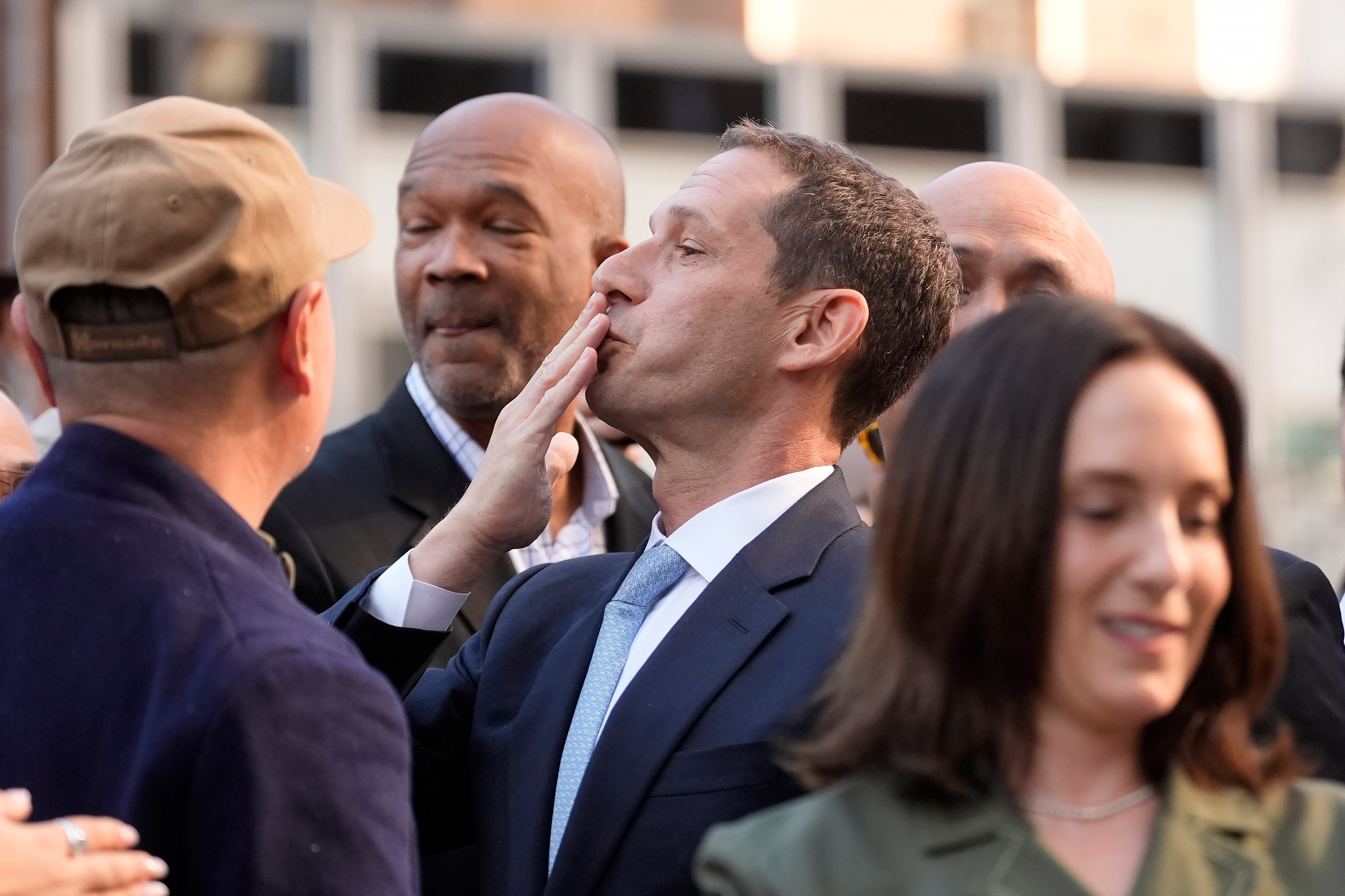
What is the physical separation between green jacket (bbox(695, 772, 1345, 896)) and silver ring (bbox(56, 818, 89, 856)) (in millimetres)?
693

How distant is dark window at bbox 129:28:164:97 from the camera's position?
1184 cm

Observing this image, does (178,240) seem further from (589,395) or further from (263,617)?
(589,395)

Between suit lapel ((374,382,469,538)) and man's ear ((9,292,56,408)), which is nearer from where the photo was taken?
man's ear ((9,292,56,408))

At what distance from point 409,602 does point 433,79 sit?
10.1 metres

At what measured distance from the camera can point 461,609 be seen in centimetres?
379

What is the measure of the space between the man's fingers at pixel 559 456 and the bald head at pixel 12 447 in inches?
37.6

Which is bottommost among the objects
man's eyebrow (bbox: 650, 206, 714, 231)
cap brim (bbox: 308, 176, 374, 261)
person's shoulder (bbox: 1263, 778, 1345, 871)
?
person's shoulder (bbox: 1263, 778, 1345, 871)

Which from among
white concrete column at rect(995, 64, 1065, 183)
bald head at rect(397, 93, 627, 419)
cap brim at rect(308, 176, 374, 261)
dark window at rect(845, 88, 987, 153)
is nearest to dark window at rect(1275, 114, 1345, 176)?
white concrete column at rect(995, 64, 1065, 183)

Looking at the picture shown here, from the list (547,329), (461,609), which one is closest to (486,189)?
(547,329)

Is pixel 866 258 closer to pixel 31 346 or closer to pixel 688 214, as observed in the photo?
pixel 688 214

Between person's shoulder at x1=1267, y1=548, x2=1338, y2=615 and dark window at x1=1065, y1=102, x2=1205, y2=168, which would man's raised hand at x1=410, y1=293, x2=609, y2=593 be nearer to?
person's shoulder at x1=1267, y1=548, x2=1338, y2=615

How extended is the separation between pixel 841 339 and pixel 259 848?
1.51 meters

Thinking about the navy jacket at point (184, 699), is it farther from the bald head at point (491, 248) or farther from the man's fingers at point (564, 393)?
the bald head at point (491, 248)

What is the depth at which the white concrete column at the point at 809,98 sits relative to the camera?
1334 cm
